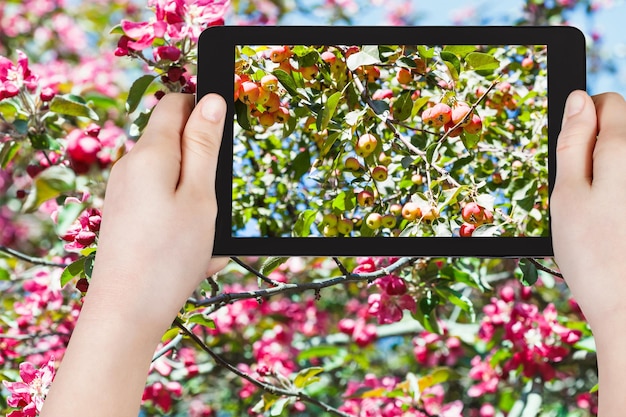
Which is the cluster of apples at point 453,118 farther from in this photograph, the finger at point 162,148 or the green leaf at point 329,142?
the finger at point 162,148

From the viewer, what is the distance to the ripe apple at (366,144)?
3.79 ft

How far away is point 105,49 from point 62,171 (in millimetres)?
1851

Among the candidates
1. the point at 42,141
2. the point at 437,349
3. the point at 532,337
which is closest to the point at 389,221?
the point at 42,141

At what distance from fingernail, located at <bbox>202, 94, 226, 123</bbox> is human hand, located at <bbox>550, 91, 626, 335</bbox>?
0.45m

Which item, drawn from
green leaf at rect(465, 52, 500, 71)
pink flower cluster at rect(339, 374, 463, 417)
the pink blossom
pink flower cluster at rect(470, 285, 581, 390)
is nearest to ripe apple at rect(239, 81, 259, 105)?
green leaf at rect(465, 52, 500, 71)

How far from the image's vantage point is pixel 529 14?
2.89 m

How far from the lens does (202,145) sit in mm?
989

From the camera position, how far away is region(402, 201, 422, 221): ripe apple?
114 centimetres

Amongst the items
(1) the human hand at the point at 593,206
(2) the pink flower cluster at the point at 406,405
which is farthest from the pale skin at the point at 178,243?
(2) the pink flower cluster at the point at 406,405

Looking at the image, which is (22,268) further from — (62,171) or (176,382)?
(62,171)

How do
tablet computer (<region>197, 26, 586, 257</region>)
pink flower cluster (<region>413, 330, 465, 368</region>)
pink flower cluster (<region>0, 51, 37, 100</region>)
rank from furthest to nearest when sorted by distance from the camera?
pink flower cluster (<region>413, 330, 465, 368</region>) → pink flower cluster (<region>0, 51, 37, 100</region>) → tablet computer (<region>197, 26, 586, 257</region>)

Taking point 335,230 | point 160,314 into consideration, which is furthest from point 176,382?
point 160,314

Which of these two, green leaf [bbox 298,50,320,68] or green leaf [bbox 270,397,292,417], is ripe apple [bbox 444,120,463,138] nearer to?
green leaf [bbox 298,50,320,68]

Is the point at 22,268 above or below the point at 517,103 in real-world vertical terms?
below
